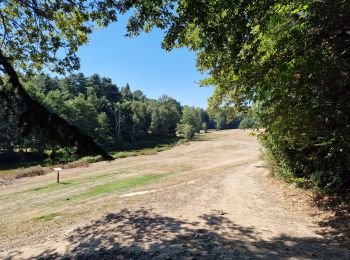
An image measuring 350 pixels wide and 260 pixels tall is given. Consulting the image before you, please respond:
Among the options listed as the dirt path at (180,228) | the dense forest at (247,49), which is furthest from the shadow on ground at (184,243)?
the dense forest at (247,49)

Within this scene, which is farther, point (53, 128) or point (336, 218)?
point (336, 218)

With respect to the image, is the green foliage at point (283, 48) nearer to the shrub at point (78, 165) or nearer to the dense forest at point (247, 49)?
the dense forest at point (247, 49)

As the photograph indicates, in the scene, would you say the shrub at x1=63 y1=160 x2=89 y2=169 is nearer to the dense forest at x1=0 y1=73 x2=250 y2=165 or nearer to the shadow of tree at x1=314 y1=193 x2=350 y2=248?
the dense forest at x1=0 y1=73 x2=250 y2=165

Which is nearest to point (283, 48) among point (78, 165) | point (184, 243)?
point (184, 243)

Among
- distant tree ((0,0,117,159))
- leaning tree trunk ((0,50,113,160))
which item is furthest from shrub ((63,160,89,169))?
leaning tree trunk ((0,50,113,160))

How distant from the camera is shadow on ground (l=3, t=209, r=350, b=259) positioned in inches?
287

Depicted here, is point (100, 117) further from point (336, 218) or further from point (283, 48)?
point (283, 48)

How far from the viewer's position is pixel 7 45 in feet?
30.7

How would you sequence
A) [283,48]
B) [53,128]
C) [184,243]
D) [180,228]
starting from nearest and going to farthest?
[53,128]
[283,48]
[184,243]
[180,228]

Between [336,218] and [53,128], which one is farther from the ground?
[53,128]

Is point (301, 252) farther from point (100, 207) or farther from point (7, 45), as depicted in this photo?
point (7, 45)

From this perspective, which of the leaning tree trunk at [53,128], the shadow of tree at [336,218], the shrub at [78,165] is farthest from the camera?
the shrub at [78,165]

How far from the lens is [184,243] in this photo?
26.4 feet

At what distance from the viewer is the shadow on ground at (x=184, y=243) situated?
287 inches
